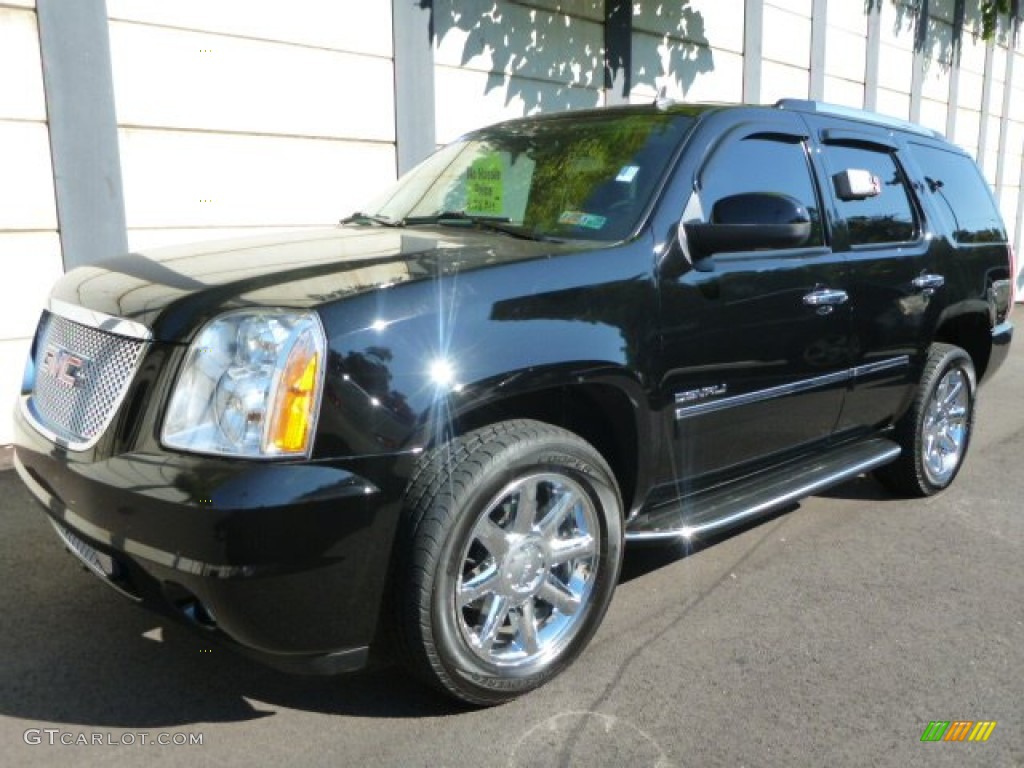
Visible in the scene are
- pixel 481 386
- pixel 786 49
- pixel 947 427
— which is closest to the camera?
pixel 481 386

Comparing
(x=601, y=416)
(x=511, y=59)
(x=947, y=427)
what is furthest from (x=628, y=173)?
(x=511, y=59)

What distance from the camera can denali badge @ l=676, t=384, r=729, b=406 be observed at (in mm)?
3070

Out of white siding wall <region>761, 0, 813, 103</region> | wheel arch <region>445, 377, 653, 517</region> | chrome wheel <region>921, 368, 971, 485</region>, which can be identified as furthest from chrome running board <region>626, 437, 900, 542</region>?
white siding wall <region>761, 0, 813, 103</region>

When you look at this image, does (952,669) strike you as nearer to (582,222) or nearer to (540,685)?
(540,685)

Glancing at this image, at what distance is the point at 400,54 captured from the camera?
22.2ft

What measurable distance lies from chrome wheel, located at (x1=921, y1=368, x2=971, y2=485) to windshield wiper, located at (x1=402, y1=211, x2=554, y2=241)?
262 cm

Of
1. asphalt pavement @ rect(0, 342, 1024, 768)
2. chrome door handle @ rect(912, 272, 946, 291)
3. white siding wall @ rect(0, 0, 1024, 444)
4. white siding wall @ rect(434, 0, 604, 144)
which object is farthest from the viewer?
white siding wall @ rect(434, 0, 604, 144)

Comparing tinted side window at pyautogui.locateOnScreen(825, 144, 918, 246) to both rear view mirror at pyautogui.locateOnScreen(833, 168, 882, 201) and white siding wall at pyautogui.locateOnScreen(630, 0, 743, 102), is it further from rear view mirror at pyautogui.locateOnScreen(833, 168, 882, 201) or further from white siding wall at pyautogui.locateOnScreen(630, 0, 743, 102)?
white siding wall at pyautogui.locateOnScreen(630, 0, 743, 102)

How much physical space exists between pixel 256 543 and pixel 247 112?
4.68 metres

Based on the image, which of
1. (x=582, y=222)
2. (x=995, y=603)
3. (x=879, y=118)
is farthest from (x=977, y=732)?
(x=879, y=118)

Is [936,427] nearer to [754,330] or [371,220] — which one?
[754,330]

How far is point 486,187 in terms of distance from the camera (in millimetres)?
3594

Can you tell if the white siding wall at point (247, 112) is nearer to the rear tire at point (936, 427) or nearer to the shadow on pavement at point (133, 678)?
the shadow on pavement at point (133, 678)

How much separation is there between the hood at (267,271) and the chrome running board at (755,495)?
1.00 metres
